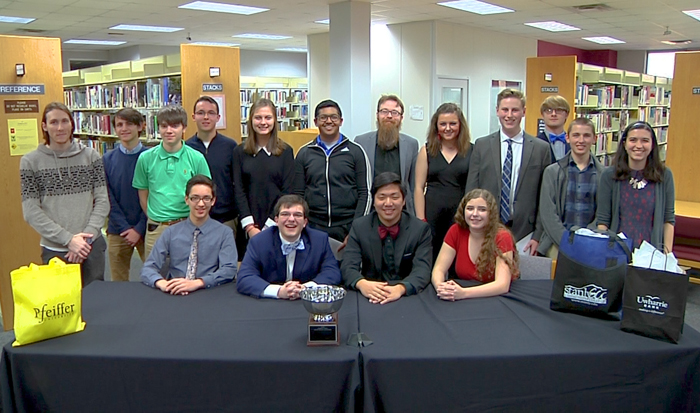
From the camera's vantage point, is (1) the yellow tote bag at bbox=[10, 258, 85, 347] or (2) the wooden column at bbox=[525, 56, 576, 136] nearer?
(1) the yellow tote bag at bbox=[10, 258, 85, 347]

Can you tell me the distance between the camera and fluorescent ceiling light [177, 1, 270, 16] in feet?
26.0

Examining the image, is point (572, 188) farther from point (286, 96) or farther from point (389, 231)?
point (286, 96)

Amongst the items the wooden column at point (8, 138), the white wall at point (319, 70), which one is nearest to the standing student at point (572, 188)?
the wooden column at point (8, 138)

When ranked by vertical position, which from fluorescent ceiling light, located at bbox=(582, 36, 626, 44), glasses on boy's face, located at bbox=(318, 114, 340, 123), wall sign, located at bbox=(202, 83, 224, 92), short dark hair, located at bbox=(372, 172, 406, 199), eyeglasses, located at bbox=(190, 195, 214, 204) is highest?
fluorescent ceiling light, located at bbox=(582, 36, 626, 44)

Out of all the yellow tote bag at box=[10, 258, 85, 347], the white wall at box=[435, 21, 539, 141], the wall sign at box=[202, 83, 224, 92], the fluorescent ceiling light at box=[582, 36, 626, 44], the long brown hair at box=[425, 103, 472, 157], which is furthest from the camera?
the fluorescent ceiling light at box=[582, 36, 626, 44]

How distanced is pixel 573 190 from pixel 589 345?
1440 millimetres

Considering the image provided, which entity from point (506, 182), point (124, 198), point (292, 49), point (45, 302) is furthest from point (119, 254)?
point (292, 49)

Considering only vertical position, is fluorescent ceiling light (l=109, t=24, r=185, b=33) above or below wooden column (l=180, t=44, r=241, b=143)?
above

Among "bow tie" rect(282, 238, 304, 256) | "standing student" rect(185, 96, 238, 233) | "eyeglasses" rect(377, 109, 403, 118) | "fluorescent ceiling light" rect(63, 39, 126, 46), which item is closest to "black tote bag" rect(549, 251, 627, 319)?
"bow tie" rect(282, 238, 304, 256)

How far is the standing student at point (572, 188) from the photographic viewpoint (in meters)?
3.20

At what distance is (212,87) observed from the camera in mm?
5145

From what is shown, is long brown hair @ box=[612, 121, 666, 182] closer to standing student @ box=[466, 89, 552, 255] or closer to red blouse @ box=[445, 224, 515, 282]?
standing student @ box=[466, 89, 552, 255]

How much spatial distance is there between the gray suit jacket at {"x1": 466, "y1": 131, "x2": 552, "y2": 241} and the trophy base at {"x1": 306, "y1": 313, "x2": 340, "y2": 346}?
1.55 metres

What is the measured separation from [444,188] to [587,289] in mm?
1225
